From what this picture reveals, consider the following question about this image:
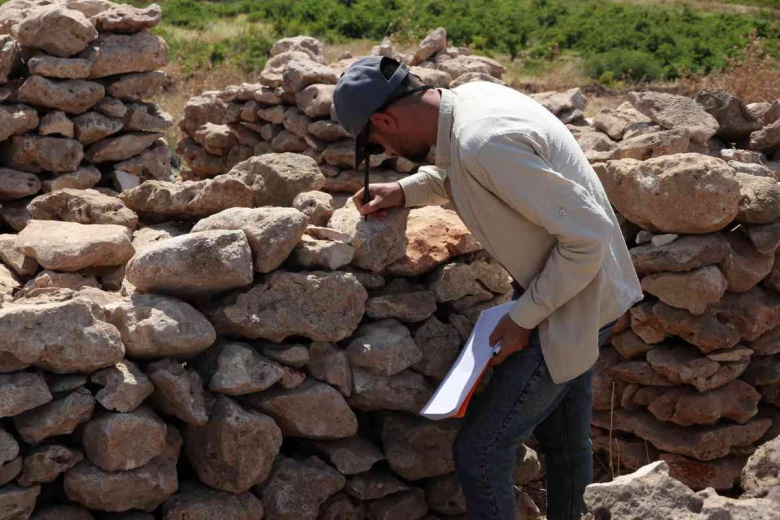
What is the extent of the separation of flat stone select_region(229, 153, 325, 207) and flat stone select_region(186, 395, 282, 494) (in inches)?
47.5

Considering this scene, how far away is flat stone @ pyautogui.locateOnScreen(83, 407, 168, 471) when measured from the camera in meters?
3.38

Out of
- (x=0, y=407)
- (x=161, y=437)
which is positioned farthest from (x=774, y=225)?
(x=0, y=407)

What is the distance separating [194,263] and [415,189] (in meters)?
1.00

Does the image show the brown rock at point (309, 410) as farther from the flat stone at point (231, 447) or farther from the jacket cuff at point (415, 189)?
the jacket cuff at point (415, 189)

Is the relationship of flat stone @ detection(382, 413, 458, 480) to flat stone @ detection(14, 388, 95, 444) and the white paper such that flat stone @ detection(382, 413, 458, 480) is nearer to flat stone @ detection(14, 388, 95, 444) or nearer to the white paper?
the white paper

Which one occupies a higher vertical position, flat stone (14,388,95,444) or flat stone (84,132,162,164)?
flat stone (14,388,95,444)

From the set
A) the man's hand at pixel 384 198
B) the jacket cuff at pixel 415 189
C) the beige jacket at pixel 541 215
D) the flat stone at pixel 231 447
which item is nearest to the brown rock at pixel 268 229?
the man's hand at pixel 384 198

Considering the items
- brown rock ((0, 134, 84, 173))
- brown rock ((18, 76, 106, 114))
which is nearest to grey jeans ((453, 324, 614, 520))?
brown rock ((0, 134, 84, 173))

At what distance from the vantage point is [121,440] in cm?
339

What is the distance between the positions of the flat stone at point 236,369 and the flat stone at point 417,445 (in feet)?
2.05

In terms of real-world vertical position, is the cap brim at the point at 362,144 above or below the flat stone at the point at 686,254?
above

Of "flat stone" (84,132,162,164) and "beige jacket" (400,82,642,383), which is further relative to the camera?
"flat stone" (84,132,162,164)

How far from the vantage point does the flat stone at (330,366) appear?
13.1ft

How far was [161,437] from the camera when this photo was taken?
3.51 meters
